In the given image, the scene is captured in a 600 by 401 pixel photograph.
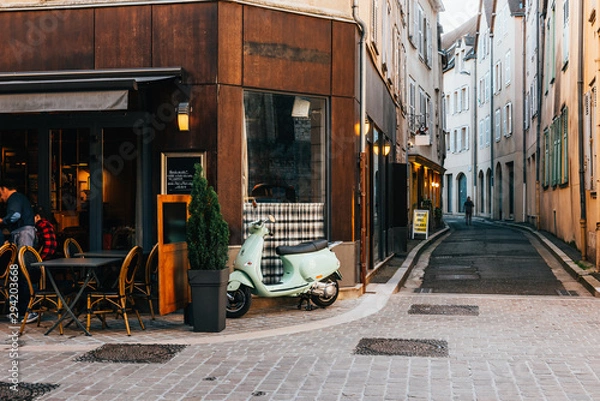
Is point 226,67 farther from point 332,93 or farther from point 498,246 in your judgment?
point 498,246

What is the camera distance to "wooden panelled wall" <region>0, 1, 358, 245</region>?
10.9 m

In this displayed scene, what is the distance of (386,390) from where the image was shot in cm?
614

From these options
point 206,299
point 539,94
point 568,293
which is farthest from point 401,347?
point 539,94

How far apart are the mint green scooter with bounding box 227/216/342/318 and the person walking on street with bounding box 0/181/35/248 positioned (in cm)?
272

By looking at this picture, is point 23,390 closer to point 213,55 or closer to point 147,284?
point 147,284

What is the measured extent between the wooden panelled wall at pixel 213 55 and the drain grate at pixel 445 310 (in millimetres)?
1663

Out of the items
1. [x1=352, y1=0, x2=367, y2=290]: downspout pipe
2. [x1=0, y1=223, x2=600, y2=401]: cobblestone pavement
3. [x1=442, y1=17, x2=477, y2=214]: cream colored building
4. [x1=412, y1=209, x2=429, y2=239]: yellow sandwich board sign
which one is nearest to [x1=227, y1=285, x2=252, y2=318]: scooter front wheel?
[x1=0, y1=223, x2=600, y2=401]: cobblestone pavement

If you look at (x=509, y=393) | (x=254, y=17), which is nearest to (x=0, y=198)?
(x=254, y=17)

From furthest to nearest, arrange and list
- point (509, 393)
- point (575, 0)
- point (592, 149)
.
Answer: point (575, 0) < point (592, 149) < point (509, 393)

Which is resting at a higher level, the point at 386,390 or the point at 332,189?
the point at 332,189

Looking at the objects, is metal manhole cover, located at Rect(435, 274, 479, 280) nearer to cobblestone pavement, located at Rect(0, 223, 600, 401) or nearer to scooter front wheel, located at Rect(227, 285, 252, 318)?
cobblestone pavement, located at Rect(0, 223, 600, 401)

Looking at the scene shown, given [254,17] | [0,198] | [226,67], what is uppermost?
[254,17]

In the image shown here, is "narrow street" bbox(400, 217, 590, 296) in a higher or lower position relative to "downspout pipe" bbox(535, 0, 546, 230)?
lower

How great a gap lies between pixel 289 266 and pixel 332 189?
1.71 meters
